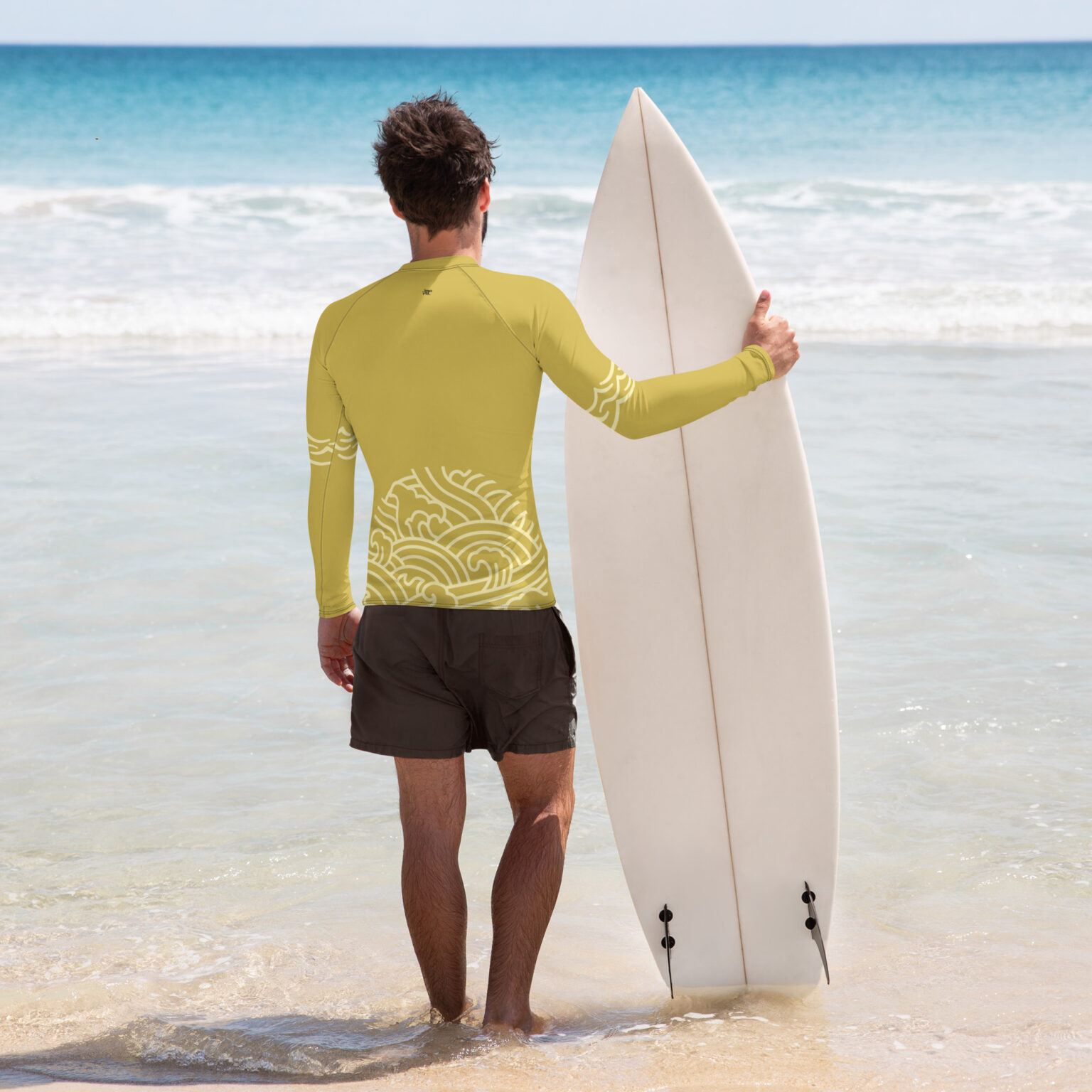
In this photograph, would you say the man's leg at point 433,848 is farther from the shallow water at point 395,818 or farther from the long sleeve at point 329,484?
the long sleeve at point 329,484

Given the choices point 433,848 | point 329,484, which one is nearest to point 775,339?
point 329,484

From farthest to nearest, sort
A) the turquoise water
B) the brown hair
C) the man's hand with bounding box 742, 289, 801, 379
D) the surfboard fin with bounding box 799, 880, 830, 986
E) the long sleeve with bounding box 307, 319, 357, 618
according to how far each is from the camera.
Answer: the turquoise water, the surfboard fin with bounding box 799, 880, 830, 986, the man's hand with bounding box 742, 289, 801, 379, the long sleeve with bounding box 307, 319, 357, 618, the brown hair

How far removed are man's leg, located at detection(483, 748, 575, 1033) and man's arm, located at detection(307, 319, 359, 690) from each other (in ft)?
1.16

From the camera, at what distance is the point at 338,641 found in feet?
6.57

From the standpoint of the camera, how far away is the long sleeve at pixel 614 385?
1728mm

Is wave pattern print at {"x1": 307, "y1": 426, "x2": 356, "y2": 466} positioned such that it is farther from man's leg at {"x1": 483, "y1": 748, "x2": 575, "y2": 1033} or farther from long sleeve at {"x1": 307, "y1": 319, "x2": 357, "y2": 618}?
man's leg at {"x1": 483, "y1": 748, "x2": 575, "y2": 1033}

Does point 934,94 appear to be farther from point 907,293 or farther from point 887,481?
point 887,481

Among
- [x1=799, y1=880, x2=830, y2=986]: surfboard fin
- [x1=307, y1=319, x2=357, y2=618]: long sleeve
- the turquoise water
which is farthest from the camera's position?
the turquoise water

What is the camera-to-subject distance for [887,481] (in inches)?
205

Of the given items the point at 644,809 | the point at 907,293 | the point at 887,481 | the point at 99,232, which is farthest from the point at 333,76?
the point at 644,809

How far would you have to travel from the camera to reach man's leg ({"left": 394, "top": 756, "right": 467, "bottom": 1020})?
186 cm

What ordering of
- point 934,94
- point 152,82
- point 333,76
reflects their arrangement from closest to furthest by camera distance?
point 934,94, point 152,82, point 333,76

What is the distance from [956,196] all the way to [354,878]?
15.4 m

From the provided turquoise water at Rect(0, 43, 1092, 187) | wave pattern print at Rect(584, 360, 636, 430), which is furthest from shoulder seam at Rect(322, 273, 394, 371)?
turquoise water at Rect(0, 43, 1092, 187)
